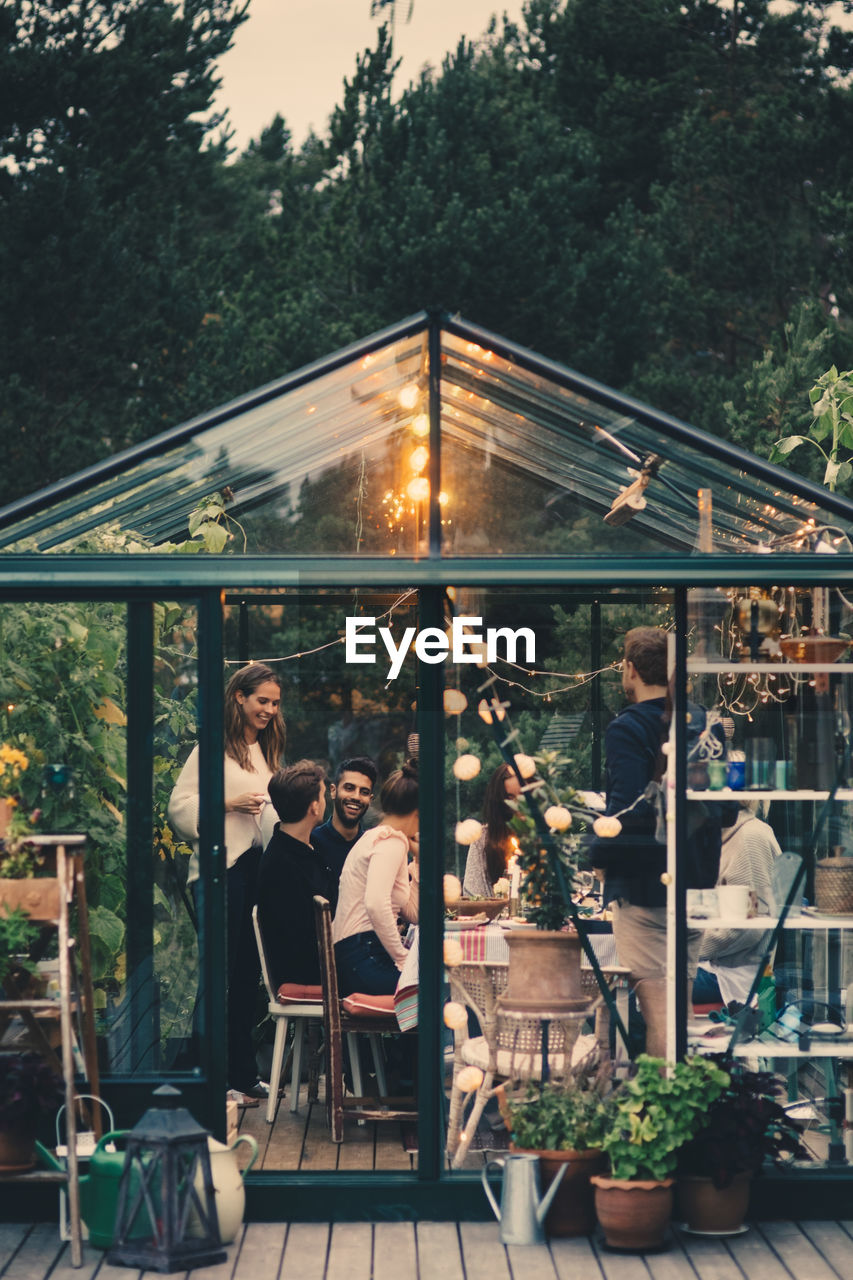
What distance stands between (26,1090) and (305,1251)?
3.23 feet

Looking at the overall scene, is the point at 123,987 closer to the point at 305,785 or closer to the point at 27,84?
the point at 305,785

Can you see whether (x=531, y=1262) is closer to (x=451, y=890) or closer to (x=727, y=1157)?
(x=727, y=1157)

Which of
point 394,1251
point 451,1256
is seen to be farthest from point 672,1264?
point 394,1251

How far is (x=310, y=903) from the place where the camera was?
6.36 m

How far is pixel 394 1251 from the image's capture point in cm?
496

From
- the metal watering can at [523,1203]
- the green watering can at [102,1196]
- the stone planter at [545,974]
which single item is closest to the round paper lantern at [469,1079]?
the stone planter at [545,974]

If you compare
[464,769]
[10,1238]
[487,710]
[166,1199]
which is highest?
[487,710]

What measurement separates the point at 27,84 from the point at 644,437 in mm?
12389

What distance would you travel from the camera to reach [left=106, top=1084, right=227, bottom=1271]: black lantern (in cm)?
477

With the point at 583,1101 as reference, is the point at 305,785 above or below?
above

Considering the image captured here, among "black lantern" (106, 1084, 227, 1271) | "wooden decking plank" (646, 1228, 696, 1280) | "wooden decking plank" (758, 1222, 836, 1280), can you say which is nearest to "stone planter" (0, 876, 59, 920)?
"black lantern" (106, 1084, 227, 1271)

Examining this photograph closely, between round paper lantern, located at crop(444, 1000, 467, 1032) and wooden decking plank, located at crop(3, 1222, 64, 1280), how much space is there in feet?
4.45

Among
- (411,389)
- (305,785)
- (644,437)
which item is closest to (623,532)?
(644,437)

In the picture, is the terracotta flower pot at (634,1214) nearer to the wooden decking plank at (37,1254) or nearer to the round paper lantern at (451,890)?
the round paper lantern at (451,890)
